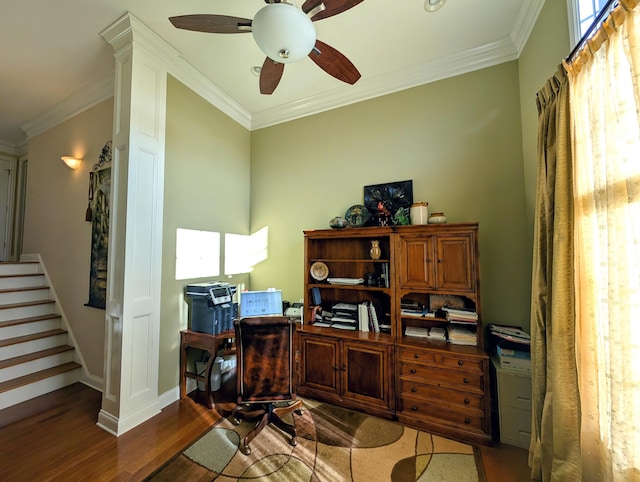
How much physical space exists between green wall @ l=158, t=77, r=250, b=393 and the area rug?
0.95 meters

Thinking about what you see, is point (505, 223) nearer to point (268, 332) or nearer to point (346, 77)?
point (346, 77)

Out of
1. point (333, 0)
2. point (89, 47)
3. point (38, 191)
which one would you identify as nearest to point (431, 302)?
point (333, 0)

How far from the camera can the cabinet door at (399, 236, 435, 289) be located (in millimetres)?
2297

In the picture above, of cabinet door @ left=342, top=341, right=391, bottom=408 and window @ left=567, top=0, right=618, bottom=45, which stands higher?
window @ left=567, top=0, right=618, bottom=45

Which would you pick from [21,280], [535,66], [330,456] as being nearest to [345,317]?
[330,456]

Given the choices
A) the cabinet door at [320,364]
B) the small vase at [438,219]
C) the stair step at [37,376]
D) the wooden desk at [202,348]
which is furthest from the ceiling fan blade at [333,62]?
the stair step at [37,376]

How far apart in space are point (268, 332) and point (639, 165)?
87.6 inches

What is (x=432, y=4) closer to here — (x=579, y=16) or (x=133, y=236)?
(x=579, y=16)

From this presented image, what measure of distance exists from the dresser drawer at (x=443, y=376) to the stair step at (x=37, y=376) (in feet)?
12.1

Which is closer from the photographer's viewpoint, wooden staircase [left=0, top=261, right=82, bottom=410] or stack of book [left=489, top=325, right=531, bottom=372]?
stack of book [left=489, top=325, right=531, bottom=372]

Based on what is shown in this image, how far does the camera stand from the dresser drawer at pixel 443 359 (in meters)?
2.00

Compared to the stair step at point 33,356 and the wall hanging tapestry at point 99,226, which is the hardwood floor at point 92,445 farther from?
the wall hanging tapestry at point 99,226

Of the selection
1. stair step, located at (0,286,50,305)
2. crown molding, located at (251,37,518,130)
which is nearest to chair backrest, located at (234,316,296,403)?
crown molding, located at (251,37,518,130)

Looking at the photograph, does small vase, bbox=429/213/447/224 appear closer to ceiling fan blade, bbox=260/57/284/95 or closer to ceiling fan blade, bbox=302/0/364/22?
ceiling fan blade, bbox=302/0/364/22
